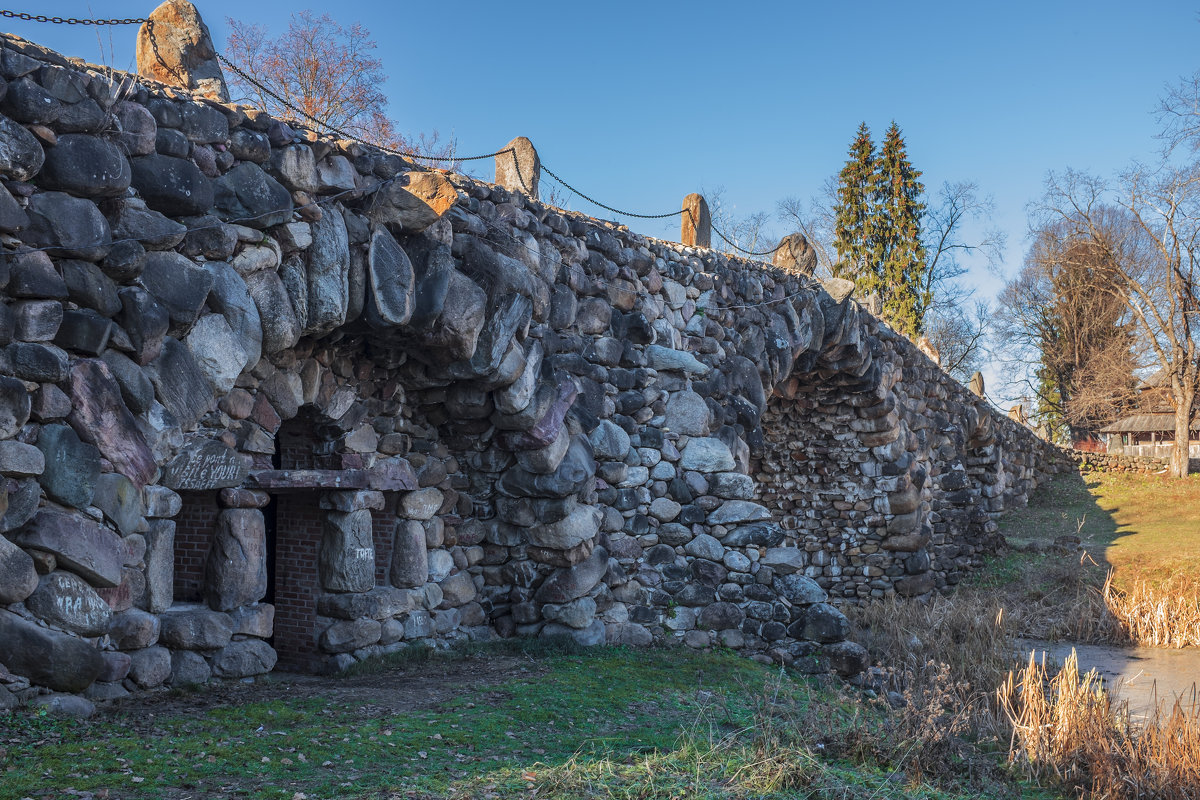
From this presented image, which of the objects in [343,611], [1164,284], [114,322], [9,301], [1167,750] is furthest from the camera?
[1164,284]

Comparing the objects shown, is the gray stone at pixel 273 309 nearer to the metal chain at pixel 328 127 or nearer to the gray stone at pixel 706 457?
the metal chain at pixel 328 127

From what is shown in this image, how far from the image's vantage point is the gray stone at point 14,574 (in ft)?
12.8

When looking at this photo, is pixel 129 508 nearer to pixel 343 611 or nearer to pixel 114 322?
pixel 114 322

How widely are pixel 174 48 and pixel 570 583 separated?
4.38 m

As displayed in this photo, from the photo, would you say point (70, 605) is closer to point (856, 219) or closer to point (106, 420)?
point (106, 420)

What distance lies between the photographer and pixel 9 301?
13.6 ft

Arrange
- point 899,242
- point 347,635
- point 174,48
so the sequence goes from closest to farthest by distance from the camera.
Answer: point 174,48, point 347,635, point 899,242

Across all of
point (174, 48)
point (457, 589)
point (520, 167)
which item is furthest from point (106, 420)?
point (520, 167)

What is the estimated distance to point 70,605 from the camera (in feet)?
13.7

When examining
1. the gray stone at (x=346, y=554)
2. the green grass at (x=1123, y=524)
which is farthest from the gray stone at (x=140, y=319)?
the green grass at (x=1123, y=524)

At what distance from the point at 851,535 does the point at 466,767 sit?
908cm

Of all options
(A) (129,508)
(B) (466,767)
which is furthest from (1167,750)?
(A) (129,508)

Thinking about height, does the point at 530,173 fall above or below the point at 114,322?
above

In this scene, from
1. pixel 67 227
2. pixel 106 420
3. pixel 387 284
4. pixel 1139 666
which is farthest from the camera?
pixel 1139 666
